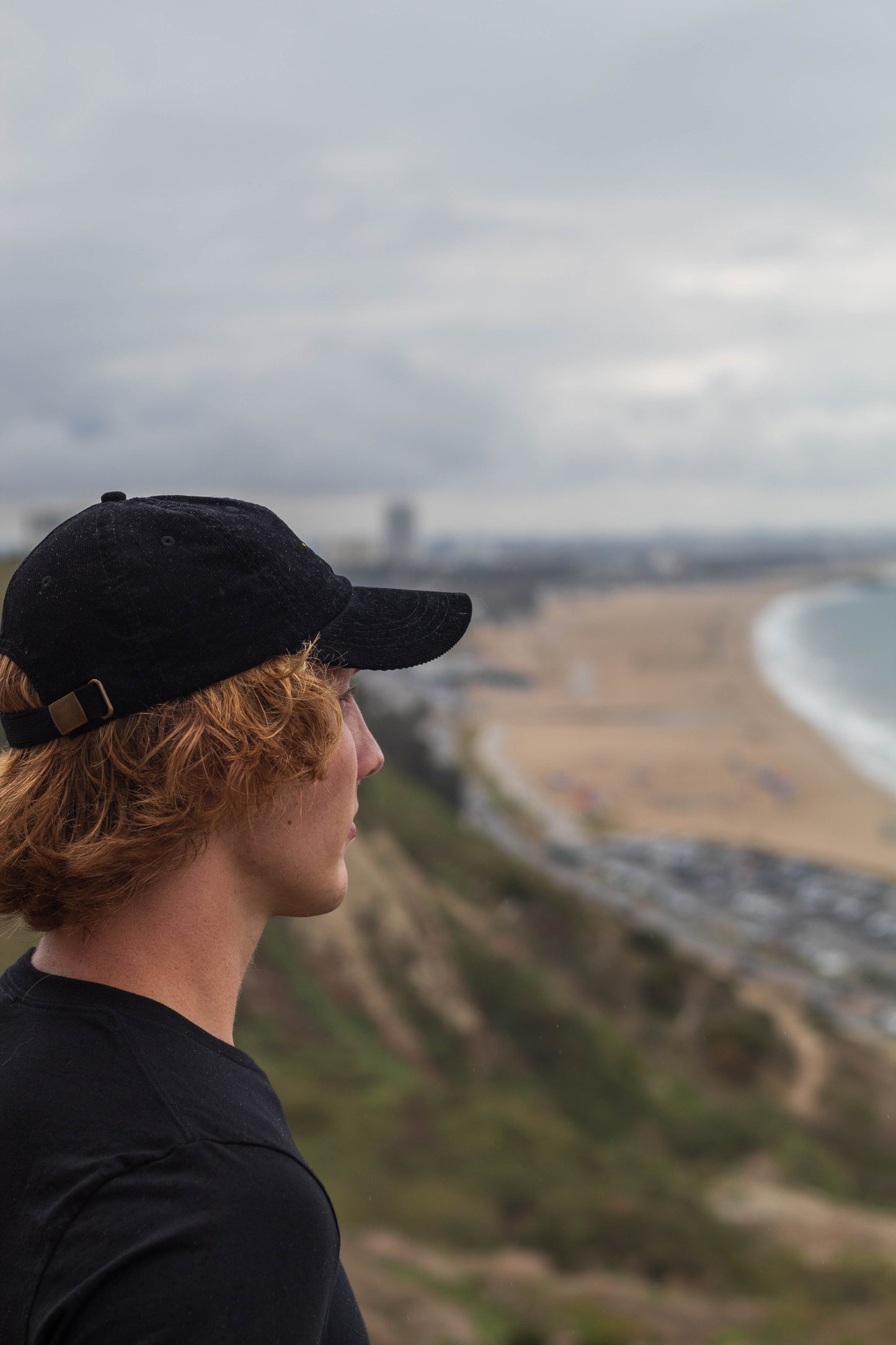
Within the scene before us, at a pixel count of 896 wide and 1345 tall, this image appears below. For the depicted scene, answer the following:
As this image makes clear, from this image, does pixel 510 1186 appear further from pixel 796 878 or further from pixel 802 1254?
pixel 796 878

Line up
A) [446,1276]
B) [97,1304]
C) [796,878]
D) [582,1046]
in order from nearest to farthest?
[97,1304], [446,1276], [582,1046], [796,878]

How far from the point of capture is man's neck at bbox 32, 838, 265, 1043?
135 centimetres

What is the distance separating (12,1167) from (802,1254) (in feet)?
50.6

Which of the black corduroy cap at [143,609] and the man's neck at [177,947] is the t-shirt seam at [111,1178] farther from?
the black corduroy cap at [143,609]

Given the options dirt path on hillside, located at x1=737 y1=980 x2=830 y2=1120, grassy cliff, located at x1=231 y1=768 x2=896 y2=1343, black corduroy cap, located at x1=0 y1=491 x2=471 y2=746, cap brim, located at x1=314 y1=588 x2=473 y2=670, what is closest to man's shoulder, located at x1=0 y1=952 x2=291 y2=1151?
black corduroy cap, located at x1=0 y1=491 x2=471 y2=746

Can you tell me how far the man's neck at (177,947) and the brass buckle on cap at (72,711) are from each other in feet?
0.75

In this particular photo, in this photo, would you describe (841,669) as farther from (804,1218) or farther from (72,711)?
(72,711)

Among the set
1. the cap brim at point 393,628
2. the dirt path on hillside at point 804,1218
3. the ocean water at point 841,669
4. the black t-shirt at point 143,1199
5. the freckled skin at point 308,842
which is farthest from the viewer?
the ocean water at point 841,669

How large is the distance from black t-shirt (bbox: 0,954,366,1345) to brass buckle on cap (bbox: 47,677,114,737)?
332 millimetres

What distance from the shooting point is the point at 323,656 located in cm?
155

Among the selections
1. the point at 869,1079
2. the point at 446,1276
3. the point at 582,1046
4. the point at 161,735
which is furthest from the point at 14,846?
the point at 869,1079

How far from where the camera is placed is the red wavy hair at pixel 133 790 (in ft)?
4.30

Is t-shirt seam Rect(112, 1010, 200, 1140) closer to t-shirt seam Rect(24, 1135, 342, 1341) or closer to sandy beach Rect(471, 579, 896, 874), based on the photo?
t-shirt seam Rect(24, 1135, 342, 1341)

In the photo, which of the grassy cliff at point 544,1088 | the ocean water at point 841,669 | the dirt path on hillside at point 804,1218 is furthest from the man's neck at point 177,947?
the ocean water at point 841,669
